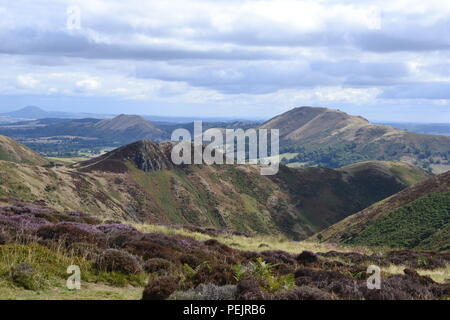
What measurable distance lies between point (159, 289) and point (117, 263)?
4.06 meters

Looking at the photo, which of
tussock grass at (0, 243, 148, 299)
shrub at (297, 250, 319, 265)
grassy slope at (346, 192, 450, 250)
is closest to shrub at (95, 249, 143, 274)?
tussock grass at (0, 243, 148, 299)

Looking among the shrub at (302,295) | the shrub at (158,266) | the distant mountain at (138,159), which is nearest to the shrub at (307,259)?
the shrub at (158,266)

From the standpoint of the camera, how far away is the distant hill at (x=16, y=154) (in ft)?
580

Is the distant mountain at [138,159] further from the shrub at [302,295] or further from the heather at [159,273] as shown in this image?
the shrub at [302,295]

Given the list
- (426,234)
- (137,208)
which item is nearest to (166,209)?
(137,208)

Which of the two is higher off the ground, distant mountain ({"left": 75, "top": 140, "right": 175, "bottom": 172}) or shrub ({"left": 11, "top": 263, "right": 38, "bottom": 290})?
shrub ({"left": 11, "top": 263, "right": 38, "bottom": 290})

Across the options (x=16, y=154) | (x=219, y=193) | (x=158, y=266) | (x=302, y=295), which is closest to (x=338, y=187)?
(x=219, y=193)

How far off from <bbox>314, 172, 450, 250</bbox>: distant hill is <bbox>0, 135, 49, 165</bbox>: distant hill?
143780 millimetres

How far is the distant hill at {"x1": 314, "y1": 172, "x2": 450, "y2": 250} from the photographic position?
53625mm

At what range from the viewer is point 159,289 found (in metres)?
11.7

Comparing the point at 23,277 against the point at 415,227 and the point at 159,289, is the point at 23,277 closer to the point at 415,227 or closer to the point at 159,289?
the point at 159,289

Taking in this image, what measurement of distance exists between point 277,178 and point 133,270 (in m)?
141

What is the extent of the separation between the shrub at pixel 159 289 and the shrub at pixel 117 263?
3317mm

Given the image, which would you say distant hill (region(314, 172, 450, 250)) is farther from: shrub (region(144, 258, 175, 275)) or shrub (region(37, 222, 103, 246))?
shrub (region(37, 222, 103, 246))
